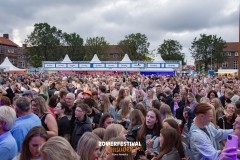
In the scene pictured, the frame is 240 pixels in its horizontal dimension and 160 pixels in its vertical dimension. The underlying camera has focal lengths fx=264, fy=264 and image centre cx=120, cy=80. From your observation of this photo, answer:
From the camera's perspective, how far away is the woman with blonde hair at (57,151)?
7.02ft

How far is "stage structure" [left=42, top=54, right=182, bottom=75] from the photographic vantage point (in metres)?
35.0

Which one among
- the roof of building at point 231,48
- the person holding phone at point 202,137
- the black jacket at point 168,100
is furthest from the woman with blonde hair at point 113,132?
the roof of building at point 231,48

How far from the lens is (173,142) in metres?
2.99

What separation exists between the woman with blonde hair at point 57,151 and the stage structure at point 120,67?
1295 inches

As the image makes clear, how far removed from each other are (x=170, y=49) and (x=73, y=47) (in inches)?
1323

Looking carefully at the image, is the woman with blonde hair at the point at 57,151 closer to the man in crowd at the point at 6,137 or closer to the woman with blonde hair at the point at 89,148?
the woman with blonde hair at the point at 89,148

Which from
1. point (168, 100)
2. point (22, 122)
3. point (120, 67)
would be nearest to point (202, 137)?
point (22, 122)

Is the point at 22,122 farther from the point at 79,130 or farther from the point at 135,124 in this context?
the point at 135,124

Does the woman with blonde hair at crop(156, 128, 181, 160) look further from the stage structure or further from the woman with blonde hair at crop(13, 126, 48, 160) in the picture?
the stage structure

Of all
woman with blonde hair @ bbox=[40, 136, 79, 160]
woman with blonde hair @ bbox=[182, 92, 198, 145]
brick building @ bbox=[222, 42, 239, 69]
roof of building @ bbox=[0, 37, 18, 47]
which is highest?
roof of building @ bbox=[0, 37, 18, 47]

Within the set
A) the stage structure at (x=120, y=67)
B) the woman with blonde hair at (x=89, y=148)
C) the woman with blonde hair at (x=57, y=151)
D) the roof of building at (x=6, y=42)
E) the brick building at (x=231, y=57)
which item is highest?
the roof of building at (x=6, y=42)

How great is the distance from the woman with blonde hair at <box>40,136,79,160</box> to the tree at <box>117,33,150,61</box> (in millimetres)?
79850

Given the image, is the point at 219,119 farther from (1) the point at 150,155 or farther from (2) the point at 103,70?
(2) the point at 103,70

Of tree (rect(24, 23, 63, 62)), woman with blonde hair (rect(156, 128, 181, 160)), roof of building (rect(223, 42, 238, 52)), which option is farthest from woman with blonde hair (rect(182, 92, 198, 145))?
roof of building (rect(223, 42, 238, 52))
